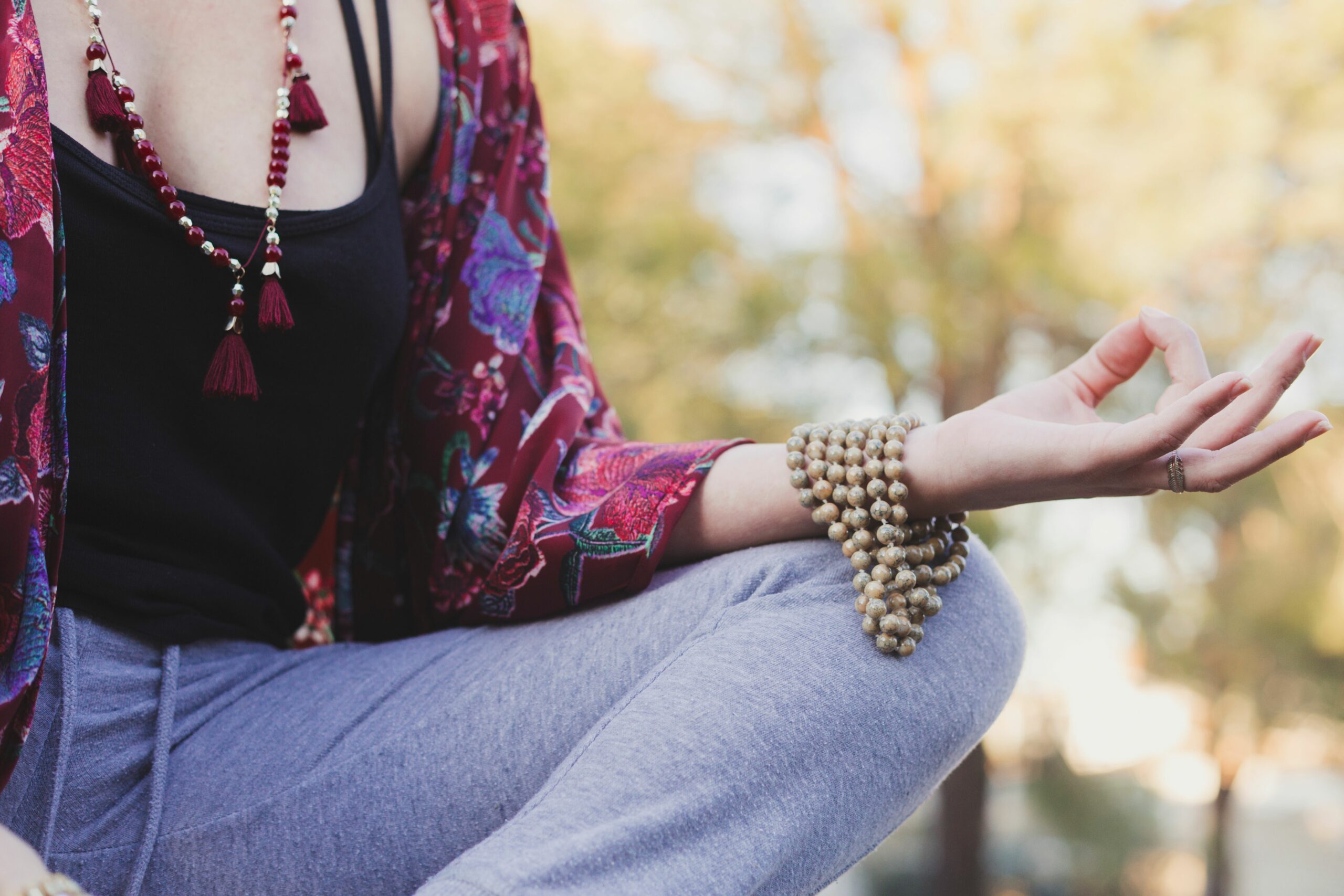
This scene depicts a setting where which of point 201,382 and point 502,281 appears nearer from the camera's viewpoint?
point 201,382

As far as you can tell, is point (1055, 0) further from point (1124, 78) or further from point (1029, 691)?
point (1029, 691)

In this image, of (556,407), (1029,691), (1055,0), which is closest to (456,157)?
(556,407)

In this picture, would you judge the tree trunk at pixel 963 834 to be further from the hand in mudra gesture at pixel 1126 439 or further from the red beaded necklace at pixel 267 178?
the red beaded necklace at pixel 267 178

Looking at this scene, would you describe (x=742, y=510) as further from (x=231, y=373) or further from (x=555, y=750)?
(x=231, y=373)

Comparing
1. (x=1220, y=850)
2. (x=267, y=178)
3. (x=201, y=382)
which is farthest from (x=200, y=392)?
(x=1220, y=850)

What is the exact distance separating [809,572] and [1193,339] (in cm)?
27

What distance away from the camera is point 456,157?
0.87 metres

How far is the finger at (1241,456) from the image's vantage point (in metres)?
0.55

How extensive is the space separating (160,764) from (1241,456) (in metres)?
0.63

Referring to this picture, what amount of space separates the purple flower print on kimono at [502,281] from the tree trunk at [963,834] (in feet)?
11.0

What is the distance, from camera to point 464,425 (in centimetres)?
82

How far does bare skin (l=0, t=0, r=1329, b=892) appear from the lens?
0.57m

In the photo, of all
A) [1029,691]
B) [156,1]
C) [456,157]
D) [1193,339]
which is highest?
[156,1]

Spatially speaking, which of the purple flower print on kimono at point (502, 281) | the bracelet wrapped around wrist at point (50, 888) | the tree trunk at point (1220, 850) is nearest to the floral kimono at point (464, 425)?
the purple flower print on kimono at point (502, 281)
